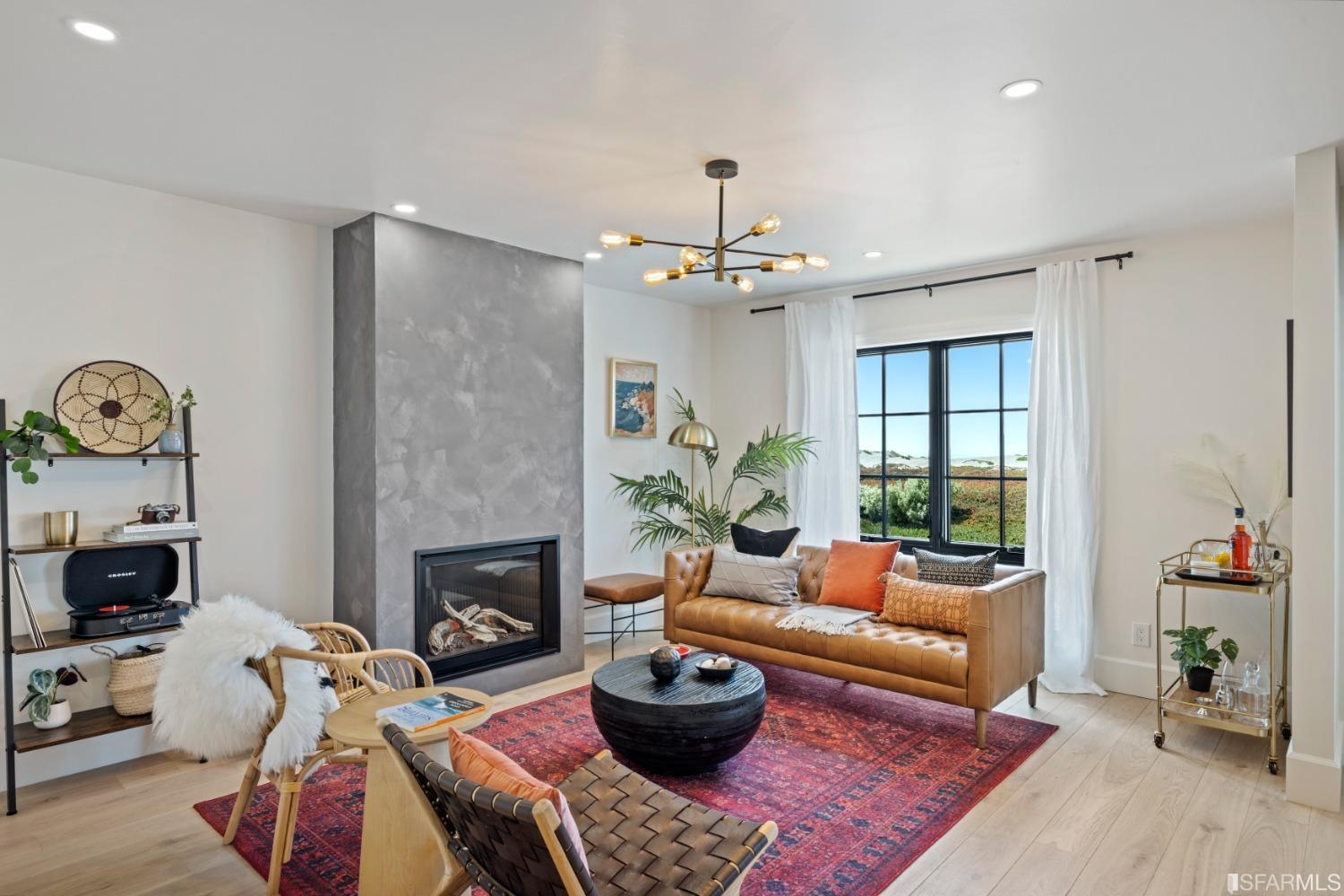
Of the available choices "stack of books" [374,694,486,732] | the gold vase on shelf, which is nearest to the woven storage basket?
the gold vase on shelf

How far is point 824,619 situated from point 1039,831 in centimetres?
157

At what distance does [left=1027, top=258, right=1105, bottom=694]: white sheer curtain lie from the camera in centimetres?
450

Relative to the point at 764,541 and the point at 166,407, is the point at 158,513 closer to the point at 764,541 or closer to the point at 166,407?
the point at 166,407

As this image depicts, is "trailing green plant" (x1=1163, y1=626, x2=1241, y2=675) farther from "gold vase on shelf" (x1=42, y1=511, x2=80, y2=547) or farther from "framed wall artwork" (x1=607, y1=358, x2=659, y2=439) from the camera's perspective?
"gold vase on shelf" (x1=42, y1=511, x2=80, y2=547)

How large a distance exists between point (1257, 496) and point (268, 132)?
492 centimetres

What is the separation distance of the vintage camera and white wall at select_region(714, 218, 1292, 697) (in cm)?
477

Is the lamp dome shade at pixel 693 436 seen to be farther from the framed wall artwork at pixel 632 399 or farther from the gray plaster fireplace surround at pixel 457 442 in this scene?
the gray plaster fireplace surround at pixel 457 442

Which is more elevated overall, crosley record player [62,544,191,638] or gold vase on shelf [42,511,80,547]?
gold vase on shelf [42,511,80,547]

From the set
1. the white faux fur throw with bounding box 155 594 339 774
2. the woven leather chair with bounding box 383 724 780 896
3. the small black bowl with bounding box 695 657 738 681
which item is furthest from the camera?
the small black bowl with bounding box 695 657 738 681

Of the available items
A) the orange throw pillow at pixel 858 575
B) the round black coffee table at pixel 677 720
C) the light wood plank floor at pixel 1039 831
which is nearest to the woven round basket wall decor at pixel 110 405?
the light wood plank floor at pixel 1039 831

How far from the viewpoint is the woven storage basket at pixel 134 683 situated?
3305mm

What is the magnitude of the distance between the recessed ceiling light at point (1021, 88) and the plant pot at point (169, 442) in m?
3.66

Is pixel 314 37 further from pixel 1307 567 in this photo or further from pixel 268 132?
pixel 1307 567

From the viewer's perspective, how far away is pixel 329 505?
13.7 ft
